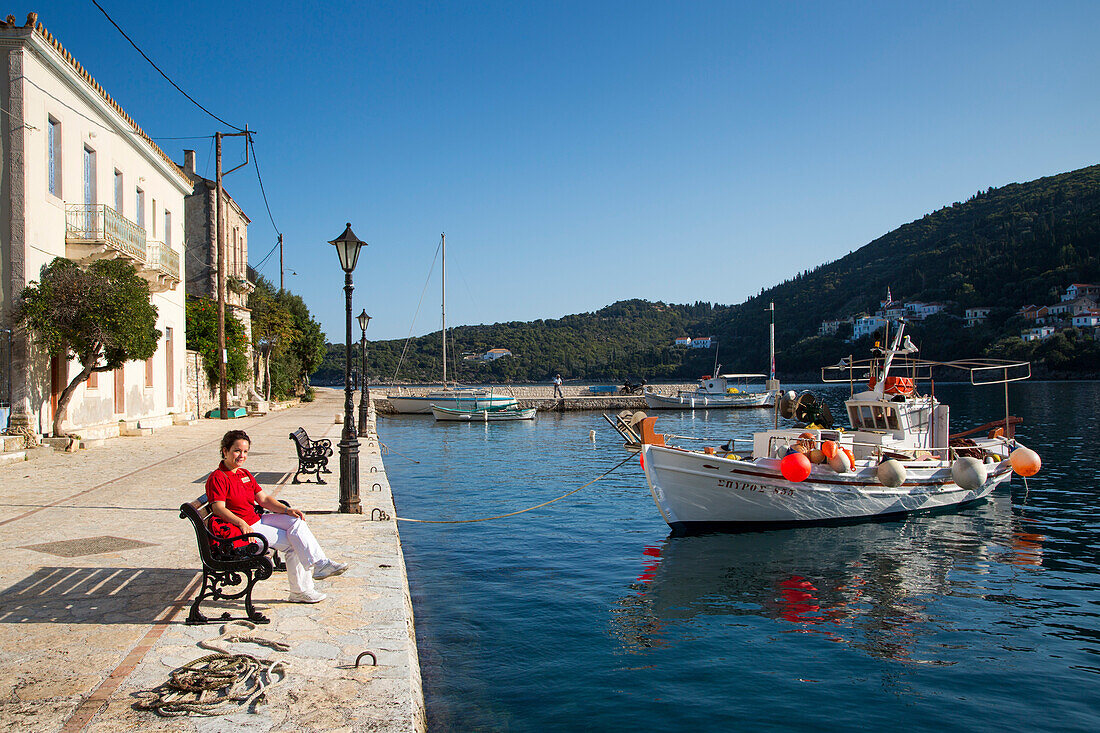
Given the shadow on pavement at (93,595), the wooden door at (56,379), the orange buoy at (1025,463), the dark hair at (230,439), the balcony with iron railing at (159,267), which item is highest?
the balcony with iron railing at (159,267)

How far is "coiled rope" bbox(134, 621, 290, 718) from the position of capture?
13.1 feet

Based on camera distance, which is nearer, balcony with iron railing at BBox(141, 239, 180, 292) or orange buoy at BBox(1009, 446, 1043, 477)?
orange buoy at BBox(1009, 446, 1043, 477)

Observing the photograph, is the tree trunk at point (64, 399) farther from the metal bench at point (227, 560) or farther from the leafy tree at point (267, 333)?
the leafy tree at point (267, 333)

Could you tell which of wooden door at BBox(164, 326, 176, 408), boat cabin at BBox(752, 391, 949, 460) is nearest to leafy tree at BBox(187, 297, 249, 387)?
wooden door at BBox(164, 326, 176, 408)

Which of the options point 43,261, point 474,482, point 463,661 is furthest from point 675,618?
point 43,261

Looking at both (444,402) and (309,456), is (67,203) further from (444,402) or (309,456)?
(444,402)

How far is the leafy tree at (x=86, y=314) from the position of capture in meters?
15.3

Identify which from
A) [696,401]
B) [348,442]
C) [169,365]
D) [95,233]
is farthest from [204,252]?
[696,401]

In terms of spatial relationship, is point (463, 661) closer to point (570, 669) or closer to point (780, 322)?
point (570, 669)

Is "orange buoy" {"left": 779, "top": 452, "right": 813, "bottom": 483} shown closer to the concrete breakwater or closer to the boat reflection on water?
the boat reflection on water

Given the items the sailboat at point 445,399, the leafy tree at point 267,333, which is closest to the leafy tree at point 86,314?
the leafy tree at point 267,333

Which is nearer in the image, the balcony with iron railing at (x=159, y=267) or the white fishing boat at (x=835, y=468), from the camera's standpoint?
the white fishing boat at (x=835, y=468)

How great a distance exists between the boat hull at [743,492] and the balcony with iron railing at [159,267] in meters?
16.0

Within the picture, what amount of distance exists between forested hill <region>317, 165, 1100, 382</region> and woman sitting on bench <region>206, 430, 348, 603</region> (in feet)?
311
